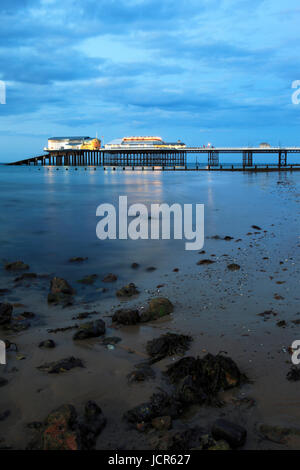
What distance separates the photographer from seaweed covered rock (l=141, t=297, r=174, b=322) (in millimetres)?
5758

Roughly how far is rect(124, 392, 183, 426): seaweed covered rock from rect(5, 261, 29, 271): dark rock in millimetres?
5924

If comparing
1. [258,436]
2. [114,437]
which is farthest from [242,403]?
[114,437]

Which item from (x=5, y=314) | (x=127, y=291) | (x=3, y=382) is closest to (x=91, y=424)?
(x=3, y=382)

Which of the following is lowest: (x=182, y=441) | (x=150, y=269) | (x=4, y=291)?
(x=182, y=441)

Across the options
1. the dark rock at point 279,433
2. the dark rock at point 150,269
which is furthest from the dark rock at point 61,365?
the dark rock at point 150,269

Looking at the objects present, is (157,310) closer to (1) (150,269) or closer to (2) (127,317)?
Answer: (2) (127,317)

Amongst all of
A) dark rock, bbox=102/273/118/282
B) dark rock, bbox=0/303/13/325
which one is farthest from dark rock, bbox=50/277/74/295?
dark rock, bbox=0/303/13/325

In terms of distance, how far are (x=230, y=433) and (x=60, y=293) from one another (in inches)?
173

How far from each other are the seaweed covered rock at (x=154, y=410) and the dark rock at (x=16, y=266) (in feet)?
19.4

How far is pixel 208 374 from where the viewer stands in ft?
13.1

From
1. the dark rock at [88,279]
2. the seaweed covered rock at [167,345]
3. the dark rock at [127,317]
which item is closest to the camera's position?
the seaweed covered rock at [167,345]

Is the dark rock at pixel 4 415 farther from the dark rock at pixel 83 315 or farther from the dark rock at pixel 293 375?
the dark rock at pixel 293 375

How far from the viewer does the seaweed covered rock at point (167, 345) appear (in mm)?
4650
